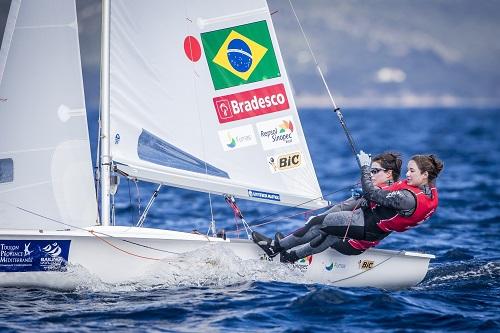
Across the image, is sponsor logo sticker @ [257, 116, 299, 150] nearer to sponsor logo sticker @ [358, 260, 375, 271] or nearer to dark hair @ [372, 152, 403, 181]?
dark hair @ [372, 152, 403, 181]

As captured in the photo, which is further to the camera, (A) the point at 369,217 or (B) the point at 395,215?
(A) the point at 369,217

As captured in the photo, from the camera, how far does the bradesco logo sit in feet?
32.0

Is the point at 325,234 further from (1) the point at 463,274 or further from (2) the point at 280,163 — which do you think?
(1) the point at 463,274

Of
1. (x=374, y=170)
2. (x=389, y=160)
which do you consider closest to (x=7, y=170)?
(x=374, y=170)

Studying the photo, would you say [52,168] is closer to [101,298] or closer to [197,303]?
[101,298]

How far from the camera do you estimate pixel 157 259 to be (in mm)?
9375

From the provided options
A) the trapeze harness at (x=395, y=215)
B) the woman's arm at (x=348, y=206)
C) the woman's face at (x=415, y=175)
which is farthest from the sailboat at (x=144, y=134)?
the woman's face at (x=415, y=175)

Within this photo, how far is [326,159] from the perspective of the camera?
3080 cm

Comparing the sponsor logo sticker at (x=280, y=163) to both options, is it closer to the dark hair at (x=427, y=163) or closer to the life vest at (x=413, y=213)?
the life vest at (x=413, y=213)

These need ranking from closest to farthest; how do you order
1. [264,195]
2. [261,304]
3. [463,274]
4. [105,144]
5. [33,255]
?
[261,304] < [33,255] < [105,144] < [264,195] < [463,274]

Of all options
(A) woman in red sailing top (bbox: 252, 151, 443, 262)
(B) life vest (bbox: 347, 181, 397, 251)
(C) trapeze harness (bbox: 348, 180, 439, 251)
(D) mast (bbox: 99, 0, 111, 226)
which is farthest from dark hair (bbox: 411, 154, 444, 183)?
(D) mast (bbox: 99, 0, 111, 226)

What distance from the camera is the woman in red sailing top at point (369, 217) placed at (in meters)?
9.27

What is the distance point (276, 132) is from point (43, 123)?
7.45ft

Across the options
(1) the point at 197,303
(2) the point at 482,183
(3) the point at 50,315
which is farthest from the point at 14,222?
(2) the point at 482,183
